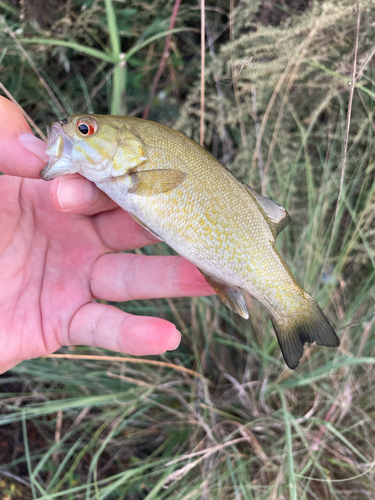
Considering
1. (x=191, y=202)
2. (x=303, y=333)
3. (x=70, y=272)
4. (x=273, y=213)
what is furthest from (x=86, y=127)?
(x=303, y=333)

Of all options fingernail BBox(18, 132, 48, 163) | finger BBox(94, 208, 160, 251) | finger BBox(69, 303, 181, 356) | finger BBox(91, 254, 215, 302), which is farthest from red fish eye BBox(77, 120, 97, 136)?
finger BBox(69, 303, 181, 356)

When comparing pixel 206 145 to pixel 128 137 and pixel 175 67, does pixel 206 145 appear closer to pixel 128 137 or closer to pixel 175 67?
pixel 175 67

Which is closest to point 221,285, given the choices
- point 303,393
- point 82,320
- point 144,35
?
Result: point 82,320

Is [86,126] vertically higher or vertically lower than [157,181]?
higher

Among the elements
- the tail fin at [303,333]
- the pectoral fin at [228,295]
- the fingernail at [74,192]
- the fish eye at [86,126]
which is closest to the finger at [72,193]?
the fingernail at [74,192]

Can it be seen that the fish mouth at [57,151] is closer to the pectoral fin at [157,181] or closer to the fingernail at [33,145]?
the fingernail at [33,145]

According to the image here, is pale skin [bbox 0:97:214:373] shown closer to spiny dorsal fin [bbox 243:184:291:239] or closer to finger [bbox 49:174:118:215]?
finger [bbox 49:174:118:215]

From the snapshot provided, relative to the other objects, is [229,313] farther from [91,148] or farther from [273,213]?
[91,148]

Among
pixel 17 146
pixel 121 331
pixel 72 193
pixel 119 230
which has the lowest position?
pixel 121 331
